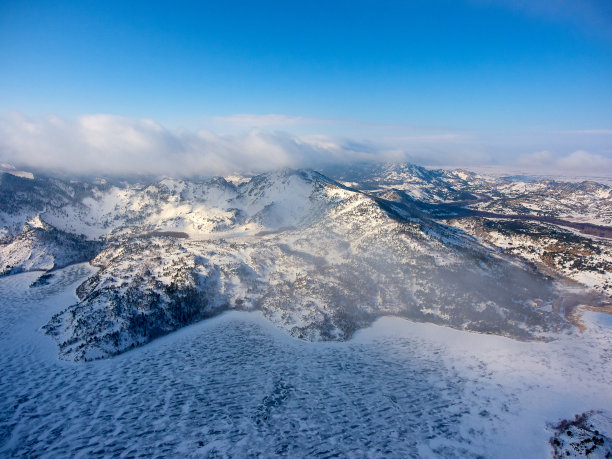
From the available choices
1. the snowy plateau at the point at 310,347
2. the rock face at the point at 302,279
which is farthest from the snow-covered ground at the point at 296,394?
the rock face at the point at 302,279

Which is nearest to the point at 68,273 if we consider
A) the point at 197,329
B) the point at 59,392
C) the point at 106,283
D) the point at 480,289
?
the point at 106,283

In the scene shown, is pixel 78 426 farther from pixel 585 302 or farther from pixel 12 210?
pixel 12 210

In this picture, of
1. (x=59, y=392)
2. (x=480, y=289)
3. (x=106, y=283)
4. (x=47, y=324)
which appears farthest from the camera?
(x=480, y=289)

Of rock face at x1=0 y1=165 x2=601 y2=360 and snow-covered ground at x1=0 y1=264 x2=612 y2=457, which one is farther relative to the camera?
rock face at x1=0 y1=165 x2=601 y2=360

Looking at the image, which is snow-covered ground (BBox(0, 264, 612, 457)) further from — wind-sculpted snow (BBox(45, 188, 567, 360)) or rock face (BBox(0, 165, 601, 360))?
rock face (BBox(0, 165, 601, 360))

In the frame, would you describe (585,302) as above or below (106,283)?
below

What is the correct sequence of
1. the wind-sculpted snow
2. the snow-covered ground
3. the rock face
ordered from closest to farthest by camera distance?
1. the snow-covered ground
2. the wind-sculpted snow
3. the rock face

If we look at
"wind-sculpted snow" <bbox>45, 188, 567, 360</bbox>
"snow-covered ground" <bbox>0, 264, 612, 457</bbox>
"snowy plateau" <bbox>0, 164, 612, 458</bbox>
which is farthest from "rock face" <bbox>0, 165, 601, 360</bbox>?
"snow-covered ground" <bbox>0, 264, 612, 457</bbox>
